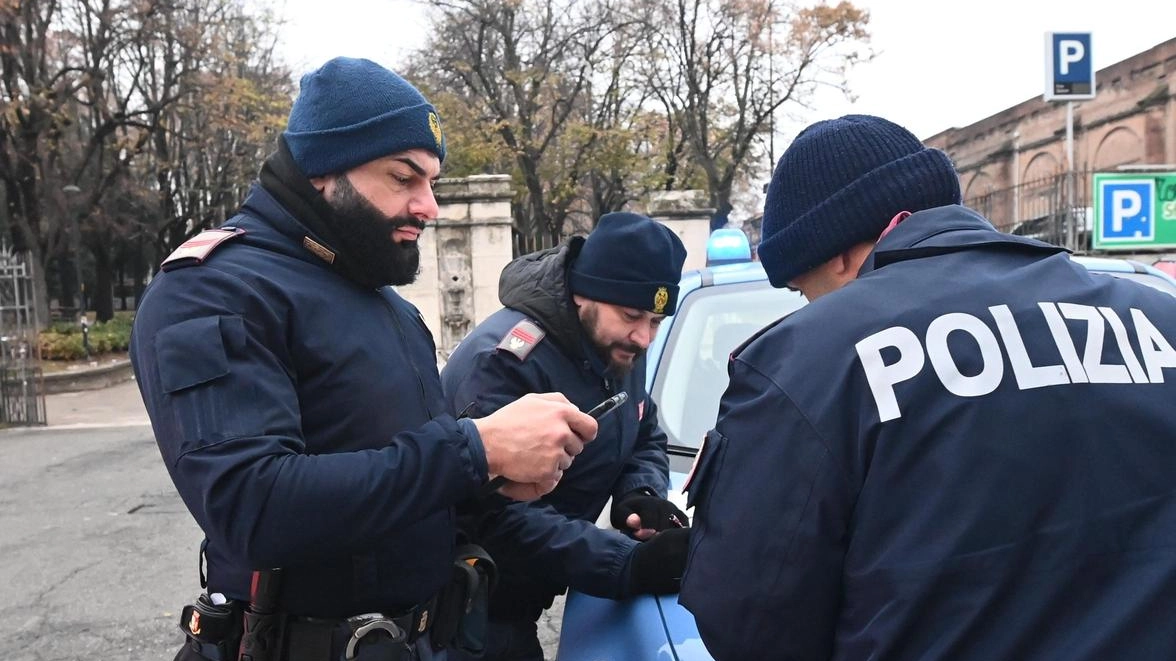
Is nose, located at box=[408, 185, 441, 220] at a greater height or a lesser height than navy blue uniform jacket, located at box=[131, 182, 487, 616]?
greater

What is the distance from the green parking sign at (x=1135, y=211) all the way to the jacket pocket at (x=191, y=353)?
10869mm

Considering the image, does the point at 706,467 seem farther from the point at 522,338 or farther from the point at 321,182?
the point at 522,338

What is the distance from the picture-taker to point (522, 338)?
7.52 ft

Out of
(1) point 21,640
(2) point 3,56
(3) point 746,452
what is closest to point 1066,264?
(3) point 746,452

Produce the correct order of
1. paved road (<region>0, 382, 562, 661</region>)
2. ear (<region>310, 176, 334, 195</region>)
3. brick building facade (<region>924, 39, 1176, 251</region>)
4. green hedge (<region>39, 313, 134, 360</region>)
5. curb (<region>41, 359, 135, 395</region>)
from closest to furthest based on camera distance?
ear (<region>310, 176, 334, 195</region>), paved road (<region>0, 382, 562, 661</region>), brick building facade (<region>924, 39, 1176, 251</region>), curb (<region>41, 359, 135, 395</region>), green hedge (<region>39, 313, 134, 360</region>)

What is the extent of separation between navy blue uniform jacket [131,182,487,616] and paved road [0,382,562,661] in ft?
8.70

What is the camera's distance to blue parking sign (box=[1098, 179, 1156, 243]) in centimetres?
1011

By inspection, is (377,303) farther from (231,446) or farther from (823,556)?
(823,556)

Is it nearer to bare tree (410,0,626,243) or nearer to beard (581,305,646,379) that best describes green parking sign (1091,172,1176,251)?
beard (581,305,646,379)

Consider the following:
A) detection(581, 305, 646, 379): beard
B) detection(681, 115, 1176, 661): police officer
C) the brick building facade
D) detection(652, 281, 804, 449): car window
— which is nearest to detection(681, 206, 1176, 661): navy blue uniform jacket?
detection(681, 115, 1176, 661): police officer

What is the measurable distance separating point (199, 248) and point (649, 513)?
1285 mm

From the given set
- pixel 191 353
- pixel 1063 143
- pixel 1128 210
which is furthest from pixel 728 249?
pixel 1063 143

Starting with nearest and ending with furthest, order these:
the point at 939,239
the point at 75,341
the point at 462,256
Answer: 1. the point at 939,239
2. the point at 462,256
3. the point at 75,341

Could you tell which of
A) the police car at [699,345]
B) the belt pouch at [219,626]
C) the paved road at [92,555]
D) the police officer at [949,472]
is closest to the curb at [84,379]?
the paved road at [92,555]
